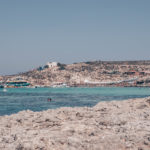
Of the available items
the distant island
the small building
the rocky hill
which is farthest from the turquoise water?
the small building

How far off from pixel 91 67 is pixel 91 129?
577ft

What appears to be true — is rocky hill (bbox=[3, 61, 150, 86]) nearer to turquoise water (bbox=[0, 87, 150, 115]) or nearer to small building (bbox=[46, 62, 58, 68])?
small building (bbox=[46, 62, 58, 68])

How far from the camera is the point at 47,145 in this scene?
681 centimetres

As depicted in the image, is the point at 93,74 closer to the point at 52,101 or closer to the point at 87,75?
the point at 87,75

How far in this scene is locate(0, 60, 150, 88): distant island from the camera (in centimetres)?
15112

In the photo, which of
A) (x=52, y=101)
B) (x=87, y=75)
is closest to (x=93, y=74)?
(x=87, y=75)

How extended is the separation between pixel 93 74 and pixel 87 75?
3.09m

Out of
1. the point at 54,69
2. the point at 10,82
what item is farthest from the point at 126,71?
the point at 10,82

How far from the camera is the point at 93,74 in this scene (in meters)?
170

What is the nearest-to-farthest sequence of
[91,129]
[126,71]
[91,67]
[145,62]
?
[91,129]
[126,71]
[91,67]
[145,62]

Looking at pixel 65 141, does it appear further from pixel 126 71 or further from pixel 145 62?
pixel 145 62

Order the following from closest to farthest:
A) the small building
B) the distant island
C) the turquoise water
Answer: the turquoise water
the distant island
the small building

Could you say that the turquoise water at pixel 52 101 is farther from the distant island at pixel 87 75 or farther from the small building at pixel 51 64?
the small building at pixel 51 64

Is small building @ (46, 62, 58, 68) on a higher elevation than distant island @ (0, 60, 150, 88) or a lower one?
higher
